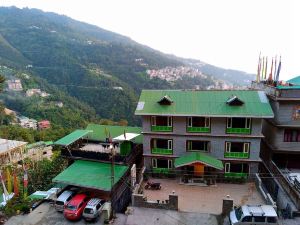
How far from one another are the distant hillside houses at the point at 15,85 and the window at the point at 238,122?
425 ft

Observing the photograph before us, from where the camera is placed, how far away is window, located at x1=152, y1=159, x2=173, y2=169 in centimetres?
2914

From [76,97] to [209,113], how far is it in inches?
4857

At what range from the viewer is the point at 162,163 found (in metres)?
Result: 29.5

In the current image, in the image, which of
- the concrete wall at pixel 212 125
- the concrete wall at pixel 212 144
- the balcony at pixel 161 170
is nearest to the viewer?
the concrete wall at pixel 212 125

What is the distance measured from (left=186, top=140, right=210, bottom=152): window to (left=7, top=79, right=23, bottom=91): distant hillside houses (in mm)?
126366

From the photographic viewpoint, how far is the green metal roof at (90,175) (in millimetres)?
24155

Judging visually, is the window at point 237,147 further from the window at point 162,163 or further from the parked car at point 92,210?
the parked car at point 92,210

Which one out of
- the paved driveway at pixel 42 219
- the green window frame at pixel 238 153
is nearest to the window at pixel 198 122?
the green window frame at pixel 238 153

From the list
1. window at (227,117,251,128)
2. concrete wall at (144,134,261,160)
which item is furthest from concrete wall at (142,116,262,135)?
concrete wall at (144,134,261,160)

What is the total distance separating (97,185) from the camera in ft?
78.4

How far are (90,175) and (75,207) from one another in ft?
11.8

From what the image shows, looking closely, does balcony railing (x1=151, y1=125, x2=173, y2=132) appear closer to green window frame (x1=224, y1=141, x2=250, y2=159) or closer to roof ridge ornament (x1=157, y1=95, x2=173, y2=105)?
roof ridge ornament (x1=157, y1=95, x2=173, y2=105)

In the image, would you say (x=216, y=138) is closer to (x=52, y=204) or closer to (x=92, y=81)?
(x=52, y=204)

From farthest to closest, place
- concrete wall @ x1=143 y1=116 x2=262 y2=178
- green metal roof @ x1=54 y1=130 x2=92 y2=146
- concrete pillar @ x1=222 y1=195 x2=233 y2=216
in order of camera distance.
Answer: green metal roof @ x1=54 y1=130 x2=92 y2=146 < concrete wall @ x1=143 y1=116 x2=262 y2=178 < concrete pillar @ x1=222 y1=195 x2=233 y2=216
